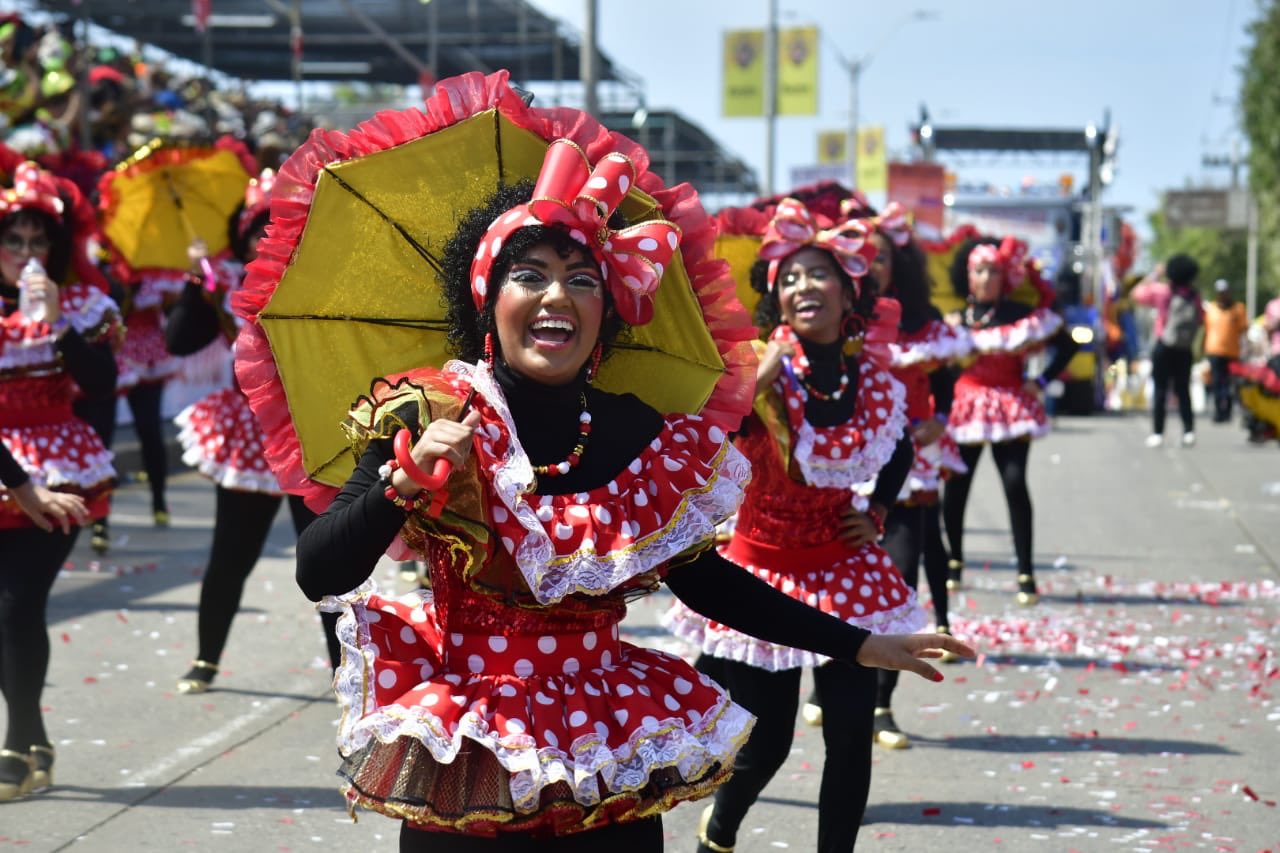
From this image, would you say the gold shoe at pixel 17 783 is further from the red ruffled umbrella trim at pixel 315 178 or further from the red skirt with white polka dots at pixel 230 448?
the red ruffled umbrella trim at pixel 315 178

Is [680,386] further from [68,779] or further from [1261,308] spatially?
[1261,308]

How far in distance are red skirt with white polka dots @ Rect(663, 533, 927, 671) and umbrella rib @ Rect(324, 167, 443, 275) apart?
1.69 meters

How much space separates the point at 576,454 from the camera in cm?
332

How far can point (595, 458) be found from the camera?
3.37m

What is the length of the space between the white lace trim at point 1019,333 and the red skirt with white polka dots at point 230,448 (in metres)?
4.37

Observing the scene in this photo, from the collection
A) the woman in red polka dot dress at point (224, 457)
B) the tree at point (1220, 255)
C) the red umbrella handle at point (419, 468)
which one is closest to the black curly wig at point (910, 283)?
the woman in red polka dot dress at point (224, 457)

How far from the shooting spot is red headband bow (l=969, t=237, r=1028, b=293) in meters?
9.94

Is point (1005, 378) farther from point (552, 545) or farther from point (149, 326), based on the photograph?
point (552, 545)

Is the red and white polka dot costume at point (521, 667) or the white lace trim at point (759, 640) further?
the white lace trim at point (759, 640)

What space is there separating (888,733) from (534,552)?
156 inches

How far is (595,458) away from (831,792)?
1666 millimetres

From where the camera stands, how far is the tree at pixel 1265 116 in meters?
46.7

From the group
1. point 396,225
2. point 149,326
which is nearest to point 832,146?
point 149,326

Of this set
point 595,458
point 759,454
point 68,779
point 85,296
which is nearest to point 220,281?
point 85,296
